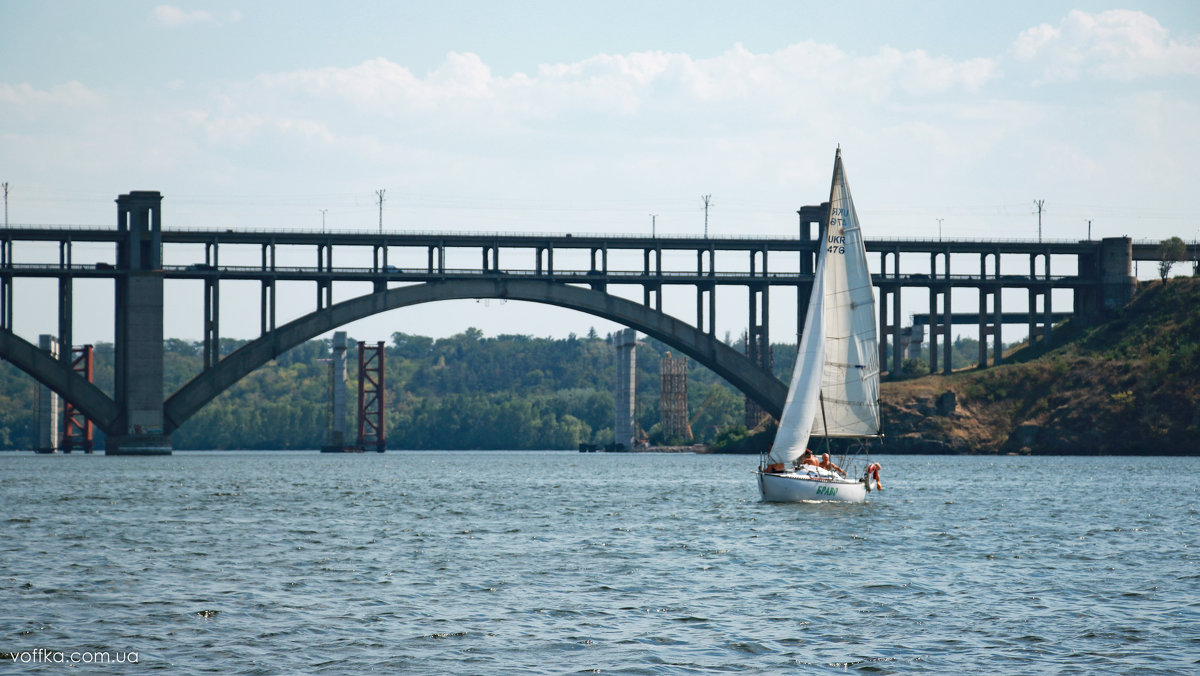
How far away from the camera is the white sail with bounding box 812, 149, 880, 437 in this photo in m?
52.1

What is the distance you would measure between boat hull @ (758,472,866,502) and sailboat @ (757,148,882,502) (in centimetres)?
4

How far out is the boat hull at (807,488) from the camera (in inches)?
2016

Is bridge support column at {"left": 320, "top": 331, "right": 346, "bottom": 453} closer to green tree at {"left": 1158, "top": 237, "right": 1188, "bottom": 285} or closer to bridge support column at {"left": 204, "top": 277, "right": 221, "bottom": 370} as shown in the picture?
bridge support column at {"left": 204, "top": 277, "right": 221, "bottom": 370}

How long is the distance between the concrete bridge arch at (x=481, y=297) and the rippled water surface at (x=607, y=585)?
204 feet

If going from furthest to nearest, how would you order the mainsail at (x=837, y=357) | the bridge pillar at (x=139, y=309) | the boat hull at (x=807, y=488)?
the bridge pillar at (x=139, y=309) < the mainsail at (x=837, y=357) < the boat hull at (x=807, y=488)

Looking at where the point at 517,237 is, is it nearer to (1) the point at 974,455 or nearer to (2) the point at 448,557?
(1) the point at 974,455

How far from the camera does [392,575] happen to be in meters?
32.4

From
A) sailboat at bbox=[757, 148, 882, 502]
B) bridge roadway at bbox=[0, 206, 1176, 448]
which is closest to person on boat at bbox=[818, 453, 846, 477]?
sailboat at bbox=[757, 148, 882, 502]

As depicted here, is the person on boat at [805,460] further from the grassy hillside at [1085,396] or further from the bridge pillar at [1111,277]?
the bridge pillar at [1111,277]

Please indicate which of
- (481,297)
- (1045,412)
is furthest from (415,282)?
→ (1045,412)

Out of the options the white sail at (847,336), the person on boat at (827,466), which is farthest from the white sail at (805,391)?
the person on boat at (827,466)

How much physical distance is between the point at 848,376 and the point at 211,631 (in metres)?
32.9

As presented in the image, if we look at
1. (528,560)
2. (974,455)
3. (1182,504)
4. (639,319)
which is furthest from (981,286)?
(528,560)

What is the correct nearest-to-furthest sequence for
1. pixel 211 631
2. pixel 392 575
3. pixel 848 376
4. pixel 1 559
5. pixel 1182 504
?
pixel 211 631, pixel 392 575, pixel 1 559, pixel 848 376, pixel 1182 504
